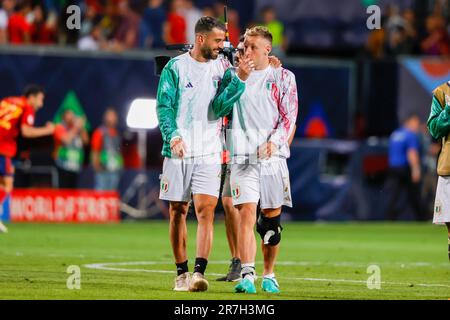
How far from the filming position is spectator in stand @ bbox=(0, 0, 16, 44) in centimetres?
2495

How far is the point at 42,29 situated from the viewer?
25844 millimetres

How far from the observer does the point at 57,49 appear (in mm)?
25312

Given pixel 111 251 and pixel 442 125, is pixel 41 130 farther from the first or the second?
pixel 442 125

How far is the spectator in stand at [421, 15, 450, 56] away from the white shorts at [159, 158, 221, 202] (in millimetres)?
19933

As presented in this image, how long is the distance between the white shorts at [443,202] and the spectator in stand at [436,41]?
19.5 m

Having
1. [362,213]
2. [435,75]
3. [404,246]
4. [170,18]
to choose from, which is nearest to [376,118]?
[435,75]

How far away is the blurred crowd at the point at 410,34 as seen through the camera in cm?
2950

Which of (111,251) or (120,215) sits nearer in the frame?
(111,251)

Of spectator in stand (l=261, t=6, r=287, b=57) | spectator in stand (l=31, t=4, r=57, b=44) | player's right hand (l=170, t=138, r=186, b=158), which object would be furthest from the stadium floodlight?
spectator in stand (l=261, t=6, r=287, b=57)

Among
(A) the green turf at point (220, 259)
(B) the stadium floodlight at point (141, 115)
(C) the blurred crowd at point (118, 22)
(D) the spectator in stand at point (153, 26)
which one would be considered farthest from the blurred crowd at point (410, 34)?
(B) the stadium floodlight at point (141, 115)

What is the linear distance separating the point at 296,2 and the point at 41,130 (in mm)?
11301

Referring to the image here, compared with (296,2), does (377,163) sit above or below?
below

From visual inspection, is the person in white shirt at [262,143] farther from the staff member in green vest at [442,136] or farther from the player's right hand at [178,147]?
the staff member in green vest at [442,136]

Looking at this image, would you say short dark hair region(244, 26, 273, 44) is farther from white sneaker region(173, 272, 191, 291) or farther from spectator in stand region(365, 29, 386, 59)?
spectator in stand region(365, 29, 386, 59)
